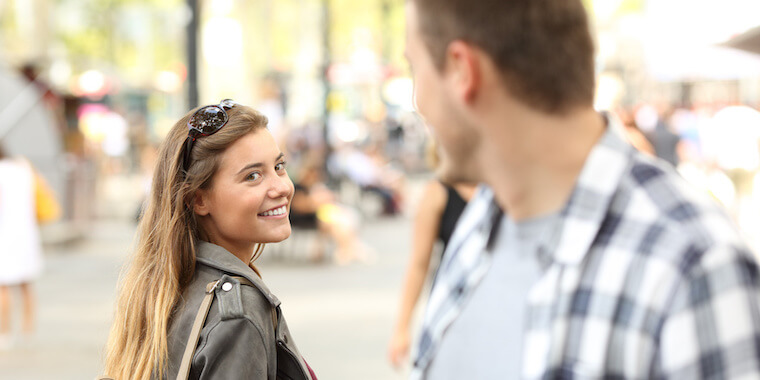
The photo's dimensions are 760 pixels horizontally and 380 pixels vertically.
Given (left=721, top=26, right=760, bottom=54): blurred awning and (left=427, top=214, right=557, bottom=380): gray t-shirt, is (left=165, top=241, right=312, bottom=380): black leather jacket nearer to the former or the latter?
(left=427, top=214, right=557, bottom=380): gray t-shirt

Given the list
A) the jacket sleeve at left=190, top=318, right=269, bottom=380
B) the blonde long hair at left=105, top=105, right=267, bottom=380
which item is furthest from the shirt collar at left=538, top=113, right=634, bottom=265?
the blonde long hair at left=105, top=105, right=267, bottom=380

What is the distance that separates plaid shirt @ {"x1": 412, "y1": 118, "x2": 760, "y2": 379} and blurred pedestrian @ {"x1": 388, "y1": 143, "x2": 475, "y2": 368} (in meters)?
3.03

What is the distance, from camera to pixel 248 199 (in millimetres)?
2176

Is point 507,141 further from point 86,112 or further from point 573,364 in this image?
point 86,112

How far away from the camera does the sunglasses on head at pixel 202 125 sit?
221cm

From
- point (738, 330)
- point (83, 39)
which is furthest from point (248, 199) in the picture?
point (83, 39)

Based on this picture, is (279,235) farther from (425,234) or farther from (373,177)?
(373,177)

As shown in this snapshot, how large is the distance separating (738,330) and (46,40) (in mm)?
23701

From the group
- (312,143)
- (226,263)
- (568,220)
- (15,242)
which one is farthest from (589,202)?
(312,143)

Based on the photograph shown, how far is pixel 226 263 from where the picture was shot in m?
2.16

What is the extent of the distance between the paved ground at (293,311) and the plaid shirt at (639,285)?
333cm

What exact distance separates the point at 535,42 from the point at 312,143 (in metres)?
21.9

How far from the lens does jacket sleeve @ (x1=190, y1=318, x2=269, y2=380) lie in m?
1.96

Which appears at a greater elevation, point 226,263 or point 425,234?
point 226,263
